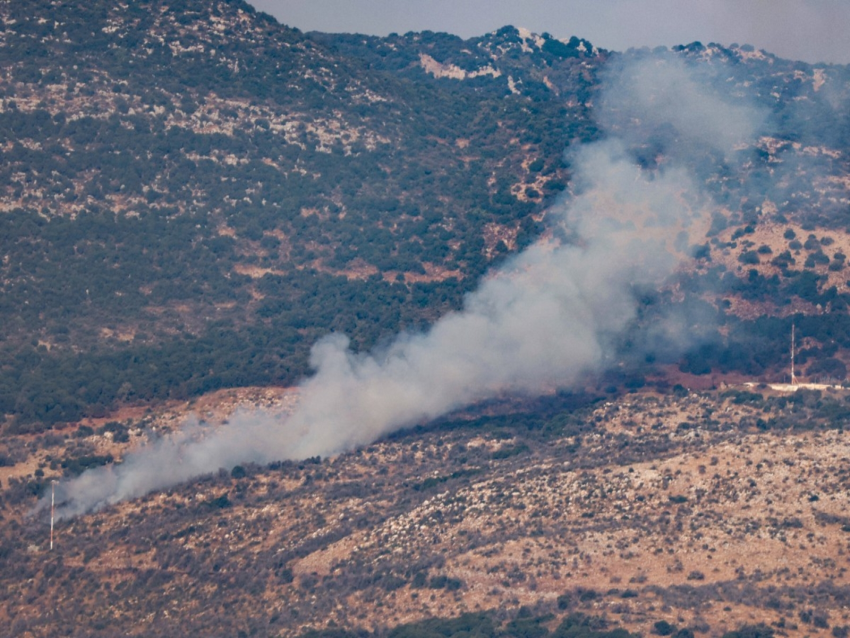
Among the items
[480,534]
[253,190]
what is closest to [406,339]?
[480,534]

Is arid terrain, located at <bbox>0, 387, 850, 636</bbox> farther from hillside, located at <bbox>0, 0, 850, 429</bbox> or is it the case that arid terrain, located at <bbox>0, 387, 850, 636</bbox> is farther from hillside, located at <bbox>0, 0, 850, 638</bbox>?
hillside, located at <bbox>0, 0, 850, 429</bbox>

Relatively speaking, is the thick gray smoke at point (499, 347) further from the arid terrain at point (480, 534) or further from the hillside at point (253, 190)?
the hillside at point (253, 190)

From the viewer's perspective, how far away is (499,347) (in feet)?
320

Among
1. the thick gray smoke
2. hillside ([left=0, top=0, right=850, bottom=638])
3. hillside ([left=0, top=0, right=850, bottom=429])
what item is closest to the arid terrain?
hillside ([left=0, top=0, right=850, bottom=638])

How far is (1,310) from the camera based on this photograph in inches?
3905

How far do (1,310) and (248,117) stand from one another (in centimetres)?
3218

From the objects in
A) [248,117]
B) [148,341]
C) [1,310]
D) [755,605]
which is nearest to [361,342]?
[148,341]

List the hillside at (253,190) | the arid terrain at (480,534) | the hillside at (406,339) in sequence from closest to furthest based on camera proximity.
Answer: the arid terrain at (480,534)
the hillside at (406,339)
the hillside at (253,190)

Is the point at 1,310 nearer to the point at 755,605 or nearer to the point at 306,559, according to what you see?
the point at 306,559

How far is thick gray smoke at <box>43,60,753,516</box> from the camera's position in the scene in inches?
3501

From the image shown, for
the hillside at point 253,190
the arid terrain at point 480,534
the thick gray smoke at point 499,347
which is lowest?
the arid terrain at point 480,534

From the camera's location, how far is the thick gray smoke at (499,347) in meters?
88.9

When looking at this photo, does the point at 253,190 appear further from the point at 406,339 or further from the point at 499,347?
the point at 499,347

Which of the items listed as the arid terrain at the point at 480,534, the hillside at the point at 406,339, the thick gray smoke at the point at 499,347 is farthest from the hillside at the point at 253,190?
the arid terrain at the point at 480,534
